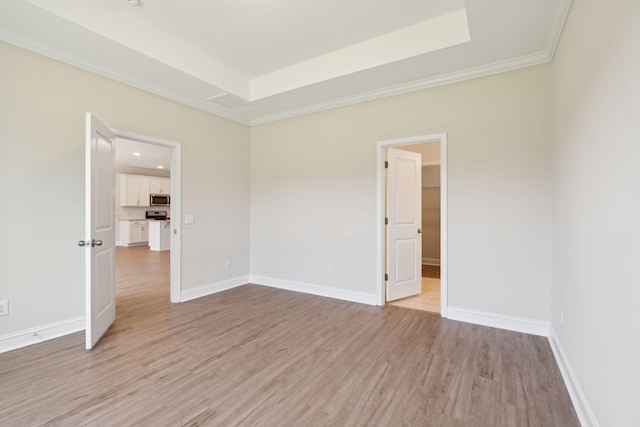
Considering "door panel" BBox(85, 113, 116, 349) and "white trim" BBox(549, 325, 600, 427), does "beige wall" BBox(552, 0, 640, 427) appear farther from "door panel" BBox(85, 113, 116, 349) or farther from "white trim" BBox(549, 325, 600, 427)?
"door panel" BBox(85, 113, 116, 349)

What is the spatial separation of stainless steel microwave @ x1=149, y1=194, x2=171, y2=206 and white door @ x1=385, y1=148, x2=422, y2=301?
362 inches

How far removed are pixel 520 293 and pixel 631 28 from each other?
2.53m

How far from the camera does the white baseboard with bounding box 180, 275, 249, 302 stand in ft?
13.1

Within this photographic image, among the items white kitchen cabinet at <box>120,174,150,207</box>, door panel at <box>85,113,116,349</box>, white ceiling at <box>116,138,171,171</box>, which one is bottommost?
door panel at <box>85,113,116,349</box>

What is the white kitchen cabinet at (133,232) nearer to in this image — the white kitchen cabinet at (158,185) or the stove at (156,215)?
the stove at (156,215)

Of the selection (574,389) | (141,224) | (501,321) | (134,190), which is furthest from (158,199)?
(574,389)

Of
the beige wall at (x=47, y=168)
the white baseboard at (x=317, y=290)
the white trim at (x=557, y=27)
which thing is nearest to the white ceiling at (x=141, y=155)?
the beige wall at (x=47, y=168)

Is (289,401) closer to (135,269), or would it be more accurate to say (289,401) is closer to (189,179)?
(189,179)

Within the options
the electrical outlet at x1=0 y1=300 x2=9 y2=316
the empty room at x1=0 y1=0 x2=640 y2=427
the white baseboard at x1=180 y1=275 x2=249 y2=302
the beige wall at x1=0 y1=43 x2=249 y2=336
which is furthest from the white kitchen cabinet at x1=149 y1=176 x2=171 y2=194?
the electrical outlet at x1=0 y1=300 x2=9 y2=316

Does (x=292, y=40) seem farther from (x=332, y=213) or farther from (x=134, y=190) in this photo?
(x=134, y=190)

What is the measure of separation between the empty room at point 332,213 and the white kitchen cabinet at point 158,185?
6.90 m

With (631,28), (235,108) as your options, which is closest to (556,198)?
(631,28)

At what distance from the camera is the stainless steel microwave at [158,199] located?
10.1 metres

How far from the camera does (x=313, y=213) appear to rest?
4363 mm
